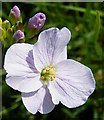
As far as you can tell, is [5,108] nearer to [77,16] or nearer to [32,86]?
[77,16]

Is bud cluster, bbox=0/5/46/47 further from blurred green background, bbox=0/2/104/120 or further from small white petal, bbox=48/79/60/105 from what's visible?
blurred green background, bbox=0/2/104/120

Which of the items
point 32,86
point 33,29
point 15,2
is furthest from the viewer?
point 15,2

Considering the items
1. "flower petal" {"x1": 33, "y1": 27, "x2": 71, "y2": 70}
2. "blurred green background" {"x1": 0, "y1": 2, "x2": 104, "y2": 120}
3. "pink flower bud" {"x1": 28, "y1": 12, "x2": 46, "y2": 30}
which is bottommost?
"blurred green background" {"x1": 0, "y1": 2, "x2": 104, "y2": 120}

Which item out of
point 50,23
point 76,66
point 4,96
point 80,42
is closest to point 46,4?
point 50,23

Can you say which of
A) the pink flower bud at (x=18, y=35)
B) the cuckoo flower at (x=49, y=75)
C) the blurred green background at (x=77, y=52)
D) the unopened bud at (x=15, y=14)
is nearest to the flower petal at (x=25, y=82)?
the cuckoo flower at (x=49, y=75)

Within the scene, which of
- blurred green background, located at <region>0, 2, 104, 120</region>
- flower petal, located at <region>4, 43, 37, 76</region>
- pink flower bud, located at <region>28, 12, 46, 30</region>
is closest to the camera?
flower petal, located at <region>4, 43, 37, 76</region>

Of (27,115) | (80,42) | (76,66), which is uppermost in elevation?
(76,66)

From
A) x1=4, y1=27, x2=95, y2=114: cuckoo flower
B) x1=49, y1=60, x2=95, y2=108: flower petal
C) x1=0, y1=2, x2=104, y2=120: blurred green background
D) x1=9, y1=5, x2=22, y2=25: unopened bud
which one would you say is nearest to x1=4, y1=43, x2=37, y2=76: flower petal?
x1=4, y1=27, x2=95, y2=114: cuckoo flower
